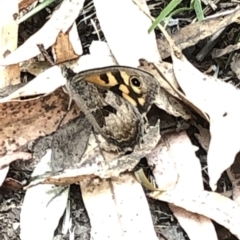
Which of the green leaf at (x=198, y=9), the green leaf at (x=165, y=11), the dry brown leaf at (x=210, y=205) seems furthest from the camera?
the green leaf at (x=198, y=9)

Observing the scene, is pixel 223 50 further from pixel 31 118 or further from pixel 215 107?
pixel 31 118

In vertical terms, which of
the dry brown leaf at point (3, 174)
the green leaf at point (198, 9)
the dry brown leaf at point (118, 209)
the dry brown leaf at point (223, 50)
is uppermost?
the green leaf at point (198, 9)

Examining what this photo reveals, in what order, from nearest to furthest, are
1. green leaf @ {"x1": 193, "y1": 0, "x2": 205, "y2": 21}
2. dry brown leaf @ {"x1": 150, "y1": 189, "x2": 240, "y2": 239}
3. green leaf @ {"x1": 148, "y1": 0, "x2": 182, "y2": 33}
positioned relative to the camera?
1. dry brown leaf @ {"x1": 150, "y1": 189, "x2": 240, "y2": 239}
2. green leaf @ {"x1": 148, "y1": 0, "x2": 182, "y2": 33}
3. green leaf @ {"x1": 193, "y1": 0, "x2": 205, "y2": 21}

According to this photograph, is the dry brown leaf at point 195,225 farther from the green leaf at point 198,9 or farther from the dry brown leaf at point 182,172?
the green leaf at point 198,9

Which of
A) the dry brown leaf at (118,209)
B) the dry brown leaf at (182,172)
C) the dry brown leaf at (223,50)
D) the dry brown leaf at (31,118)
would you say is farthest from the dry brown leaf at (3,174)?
the dry brown leaf at (223,50)

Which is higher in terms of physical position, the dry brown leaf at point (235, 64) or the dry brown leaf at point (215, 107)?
the dry brown leaf at point (235, 64)

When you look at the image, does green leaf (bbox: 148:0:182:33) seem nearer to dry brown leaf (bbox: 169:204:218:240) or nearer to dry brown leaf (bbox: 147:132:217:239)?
dry brown leaf (bbox: 147:132:217:239)

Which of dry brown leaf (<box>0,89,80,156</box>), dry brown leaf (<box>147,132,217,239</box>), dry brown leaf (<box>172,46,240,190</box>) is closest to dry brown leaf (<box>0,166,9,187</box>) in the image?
dry brown leaf (<box>0,89,80,156</box>)

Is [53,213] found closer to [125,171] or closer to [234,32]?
[125,171]
